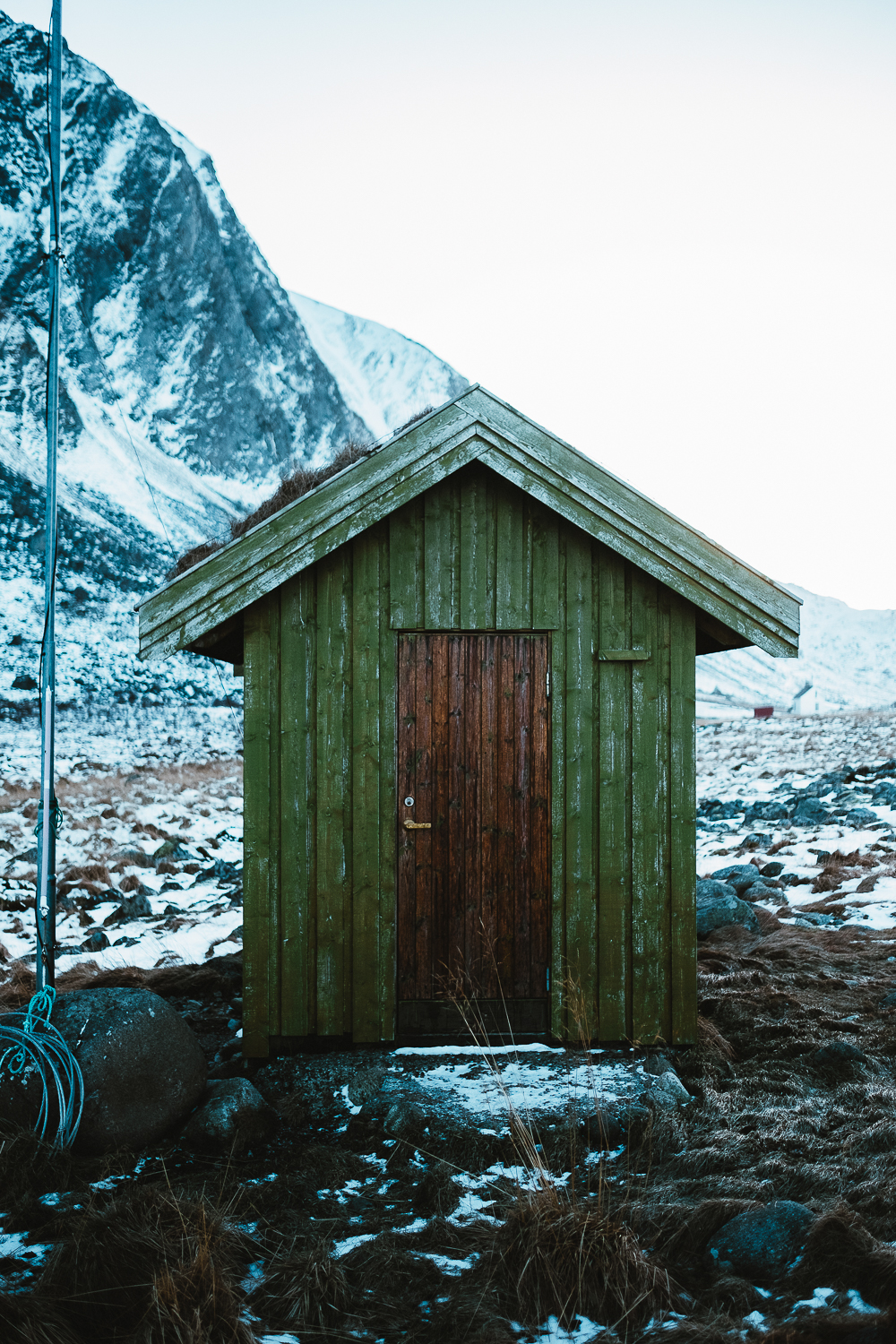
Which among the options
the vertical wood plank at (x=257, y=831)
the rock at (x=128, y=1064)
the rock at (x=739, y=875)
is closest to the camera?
the rock at (x=128, y=1064)

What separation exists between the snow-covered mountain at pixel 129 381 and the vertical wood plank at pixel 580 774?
92.5 ft

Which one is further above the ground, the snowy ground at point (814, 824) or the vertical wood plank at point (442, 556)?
the vertical wood plank at point (442, 556)

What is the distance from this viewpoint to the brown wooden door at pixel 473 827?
17.4ft

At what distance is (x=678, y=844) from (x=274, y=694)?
267 centimetres

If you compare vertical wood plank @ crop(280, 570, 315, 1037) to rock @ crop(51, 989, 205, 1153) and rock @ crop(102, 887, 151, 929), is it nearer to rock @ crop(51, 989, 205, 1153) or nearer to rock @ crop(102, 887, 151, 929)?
rock @ crop(51, 989, 205, 1153)

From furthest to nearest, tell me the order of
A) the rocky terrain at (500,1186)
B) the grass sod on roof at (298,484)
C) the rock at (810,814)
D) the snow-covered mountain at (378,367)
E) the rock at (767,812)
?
the snow-covered mountain at (378,367)
the rock at (767,812)
the rock at (810,814)
the grass sod on roof at (298,484)
the rocky terrain at (500,1186)

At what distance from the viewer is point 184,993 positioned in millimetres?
6723

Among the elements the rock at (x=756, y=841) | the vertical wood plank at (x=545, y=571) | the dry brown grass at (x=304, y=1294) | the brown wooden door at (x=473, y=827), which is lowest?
the rock at (x=756, y=841)

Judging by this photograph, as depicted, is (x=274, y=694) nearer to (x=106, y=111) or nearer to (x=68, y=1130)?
(x=68, y=1130)

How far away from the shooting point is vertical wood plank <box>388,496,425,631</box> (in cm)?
535

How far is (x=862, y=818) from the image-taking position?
12.7 metres

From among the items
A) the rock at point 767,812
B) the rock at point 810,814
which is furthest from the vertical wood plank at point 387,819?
the rock at point 767,812

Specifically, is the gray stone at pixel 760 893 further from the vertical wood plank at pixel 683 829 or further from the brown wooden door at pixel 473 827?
the brown wooden door at pixel 473 827

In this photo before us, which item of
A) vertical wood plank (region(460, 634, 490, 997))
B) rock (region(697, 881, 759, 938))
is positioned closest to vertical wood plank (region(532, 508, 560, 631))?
vertical wood plank (region(460, 634, 490, 997))
